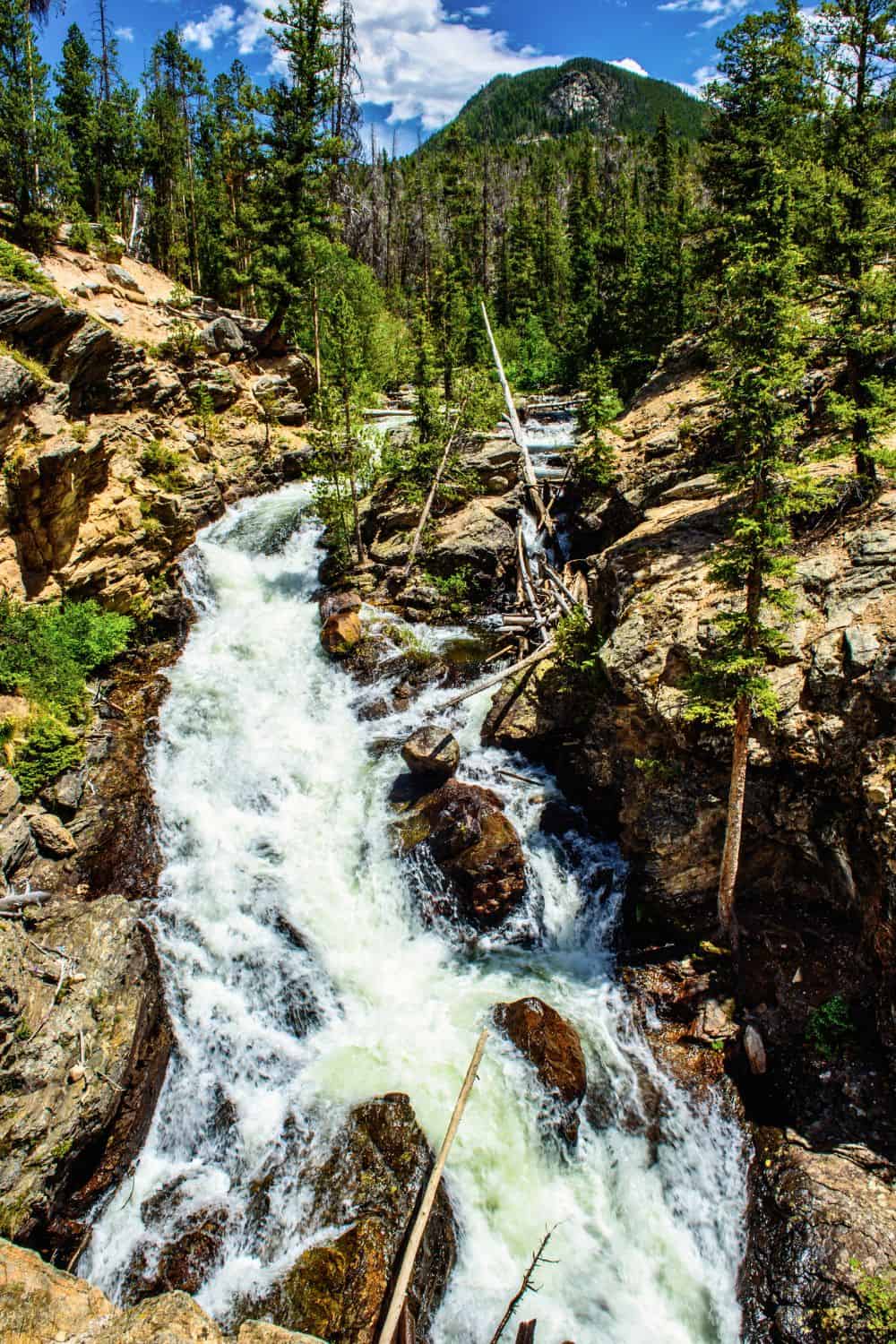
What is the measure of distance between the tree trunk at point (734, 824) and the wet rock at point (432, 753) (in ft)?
18.6

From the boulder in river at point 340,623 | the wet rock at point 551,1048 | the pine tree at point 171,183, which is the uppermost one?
the pine tree at point 171,183

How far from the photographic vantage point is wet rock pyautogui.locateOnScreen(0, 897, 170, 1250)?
7262mm

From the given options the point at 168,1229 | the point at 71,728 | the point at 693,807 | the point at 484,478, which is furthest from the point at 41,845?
the point at 484,478

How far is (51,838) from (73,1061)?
14.3 feet

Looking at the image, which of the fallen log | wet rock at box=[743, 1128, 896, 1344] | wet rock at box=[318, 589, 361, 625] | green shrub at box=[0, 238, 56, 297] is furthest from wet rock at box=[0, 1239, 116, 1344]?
green shrub at box=[0, 238, 56, 297]

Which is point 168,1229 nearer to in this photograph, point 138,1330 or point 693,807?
point 138,1330

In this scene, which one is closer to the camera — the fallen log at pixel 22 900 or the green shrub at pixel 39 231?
the fallen log at pixel 22 900

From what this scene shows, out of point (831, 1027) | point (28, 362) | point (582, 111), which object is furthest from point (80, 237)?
point (582, 111)

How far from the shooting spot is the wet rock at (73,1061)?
23.8ft

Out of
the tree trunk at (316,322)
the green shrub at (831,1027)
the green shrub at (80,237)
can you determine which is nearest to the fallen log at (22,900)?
the green shrub at (831,1027)

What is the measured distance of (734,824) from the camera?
9.52 meters

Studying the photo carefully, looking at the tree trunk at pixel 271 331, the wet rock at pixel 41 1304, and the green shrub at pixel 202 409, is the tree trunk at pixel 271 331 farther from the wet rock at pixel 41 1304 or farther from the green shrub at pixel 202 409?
the wet rock at pixel 41 1304

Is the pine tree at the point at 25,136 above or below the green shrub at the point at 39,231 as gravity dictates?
above

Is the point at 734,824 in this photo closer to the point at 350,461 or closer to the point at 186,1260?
the point at 186,1260
